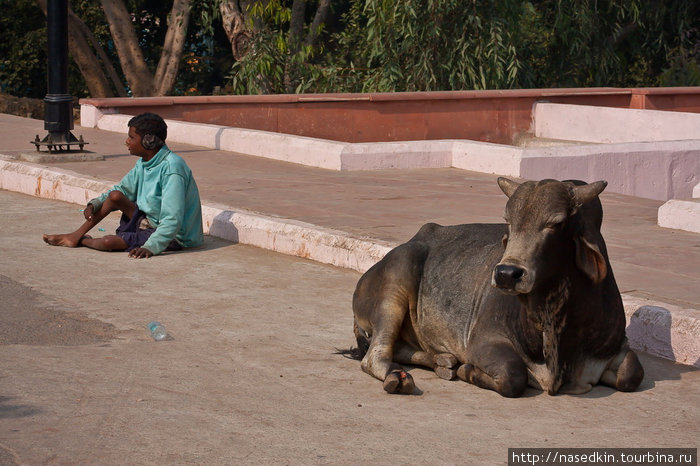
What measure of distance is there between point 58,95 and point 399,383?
32.6 feet

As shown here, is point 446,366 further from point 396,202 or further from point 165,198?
point 396,202

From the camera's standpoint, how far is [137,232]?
9.34 meters

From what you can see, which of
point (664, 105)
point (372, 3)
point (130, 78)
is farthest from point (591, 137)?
point (130, 78)

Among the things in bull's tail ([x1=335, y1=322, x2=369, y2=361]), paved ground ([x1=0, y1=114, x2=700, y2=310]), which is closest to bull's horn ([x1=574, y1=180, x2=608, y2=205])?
bull's tail ([x1=335, y1=322, x2=369, y2=361])

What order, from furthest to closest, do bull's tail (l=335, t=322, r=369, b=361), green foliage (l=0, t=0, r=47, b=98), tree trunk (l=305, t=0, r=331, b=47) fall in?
green foliage (l=0, t=0, r=47, b=98)
tree trunk (l=305, t=0, r=331, b=47)
bull's tail (l=335, t=322, r=369, b=361)

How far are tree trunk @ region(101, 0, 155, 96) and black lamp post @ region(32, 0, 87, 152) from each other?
11.8 meters

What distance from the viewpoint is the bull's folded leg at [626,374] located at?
5.58 m

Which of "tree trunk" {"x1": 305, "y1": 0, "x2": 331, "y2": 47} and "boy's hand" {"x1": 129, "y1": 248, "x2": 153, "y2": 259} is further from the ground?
"tree trunk" {"x1": 305, "y1": 0, "x2": 331, "y2": 47}

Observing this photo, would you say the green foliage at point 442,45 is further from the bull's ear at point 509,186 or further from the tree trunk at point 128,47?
the bull's ear at point 509,186

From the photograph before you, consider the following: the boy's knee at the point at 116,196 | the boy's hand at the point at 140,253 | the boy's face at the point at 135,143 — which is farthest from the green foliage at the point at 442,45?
the boy's hand at the point at 140,253

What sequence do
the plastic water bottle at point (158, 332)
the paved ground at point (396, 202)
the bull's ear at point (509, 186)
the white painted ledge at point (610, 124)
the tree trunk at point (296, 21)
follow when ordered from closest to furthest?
1. the bull's ear at point (509, 186)
2. the plastic water bottle at point (158, 332)
3. the paved ground at point (396, 202)
4. the white painted ledge at point (610, 124)
5. the tree trunk at point (296, 21)

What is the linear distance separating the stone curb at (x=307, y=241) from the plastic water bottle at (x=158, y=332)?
215 cm

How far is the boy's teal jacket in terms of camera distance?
29.9 ft

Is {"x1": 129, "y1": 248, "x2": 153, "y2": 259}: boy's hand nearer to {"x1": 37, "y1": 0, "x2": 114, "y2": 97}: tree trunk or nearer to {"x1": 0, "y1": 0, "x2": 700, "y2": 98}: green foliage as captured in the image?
{"x1": 0, "y1": 0, "x2": 700, "y2": 98}: green foliage
